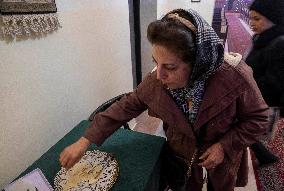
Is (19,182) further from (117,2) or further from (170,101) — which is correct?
(117,2)

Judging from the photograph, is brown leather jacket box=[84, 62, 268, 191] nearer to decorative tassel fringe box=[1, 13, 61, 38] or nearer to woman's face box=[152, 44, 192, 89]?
woman's face box=[152, 44, 192, 89]

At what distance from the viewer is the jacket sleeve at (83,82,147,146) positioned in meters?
1.01

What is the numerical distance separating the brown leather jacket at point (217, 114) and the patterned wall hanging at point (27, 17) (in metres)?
0.49

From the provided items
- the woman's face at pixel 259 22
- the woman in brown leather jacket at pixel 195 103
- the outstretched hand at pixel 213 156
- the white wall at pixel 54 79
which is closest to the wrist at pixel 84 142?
the woman in brown leather jacket at pixel 195 103

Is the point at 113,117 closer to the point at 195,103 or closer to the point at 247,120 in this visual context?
the point at 195,103

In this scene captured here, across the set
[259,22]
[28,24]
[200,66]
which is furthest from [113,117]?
[259,22]

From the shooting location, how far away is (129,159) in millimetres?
1056

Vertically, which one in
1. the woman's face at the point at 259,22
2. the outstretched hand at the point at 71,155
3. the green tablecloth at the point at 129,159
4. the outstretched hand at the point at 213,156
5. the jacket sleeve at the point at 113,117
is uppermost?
the woman's face at the point at 259,22

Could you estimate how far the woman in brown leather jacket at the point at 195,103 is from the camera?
2.67ft

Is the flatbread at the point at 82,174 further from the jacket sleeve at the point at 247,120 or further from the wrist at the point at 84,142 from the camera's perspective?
the jacket sleeve at the point at 247,120

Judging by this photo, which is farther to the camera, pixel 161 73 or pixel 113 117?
pixel 113 117

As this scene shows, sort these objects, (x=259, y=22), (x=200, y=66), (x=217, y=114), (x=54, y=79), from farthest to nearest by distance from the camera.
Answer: (x=259, y=22) < (x=54, y=79) < (x=217, y=114) < (x=200, y=66)

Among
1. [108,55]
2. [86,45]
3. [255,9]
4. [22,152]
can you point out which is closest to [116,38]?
[108,55]

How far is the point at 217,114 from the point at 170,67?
11.8 inches
